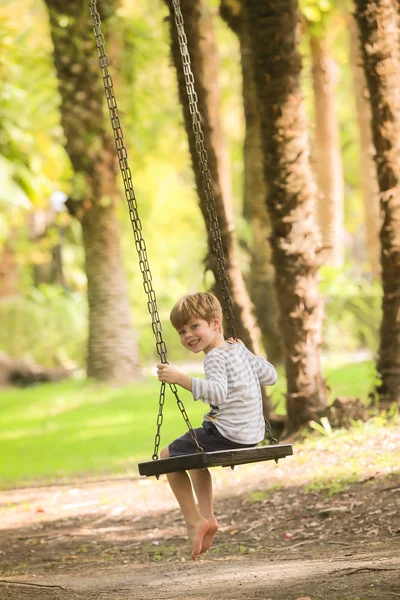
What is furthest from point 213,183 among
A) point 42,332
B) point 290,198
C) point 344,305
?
point 42,332

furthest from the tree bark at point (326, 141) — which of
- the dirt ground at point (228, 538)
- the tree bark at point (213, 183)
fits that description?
the dirt ground at point (228, 538)

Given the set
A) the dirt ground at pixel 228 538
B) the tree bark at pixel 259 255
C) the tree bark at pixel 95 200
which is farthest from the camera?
the tree bark at pixel 95 200

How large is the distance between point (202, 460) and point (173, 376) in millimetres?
489

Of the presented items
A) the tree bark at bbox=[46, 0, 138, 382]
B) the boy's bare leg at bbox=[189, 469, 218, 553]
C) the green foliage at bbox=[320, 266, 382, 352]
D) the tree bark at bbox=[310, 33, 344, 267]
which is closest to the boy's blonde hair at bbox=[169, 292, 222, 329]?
the boy's bare leg at bbox=[189, 469, 218, 553]

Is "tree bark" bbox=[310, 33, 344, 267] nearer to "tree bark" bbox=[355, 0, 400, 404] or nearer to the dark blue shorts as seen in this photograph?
"tree bark" bbox=[355, 0, 400, 404]

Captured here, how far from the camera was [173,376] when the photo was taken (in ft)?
18.6

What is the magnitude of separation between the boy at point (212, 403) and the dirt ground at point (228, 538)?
39 centimetres

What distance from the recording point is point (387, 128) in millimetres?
10008

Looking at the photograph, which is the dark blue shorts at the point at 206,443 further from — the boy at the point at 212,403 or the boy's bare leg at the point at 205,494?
the boy's bare leg at the point at 205,494

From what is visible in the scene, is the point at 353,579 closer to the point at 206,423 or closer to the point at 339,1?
the point at 206,423

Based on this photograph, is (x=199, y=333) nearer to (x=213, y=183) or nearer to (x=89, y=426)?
(x=213, y=183)

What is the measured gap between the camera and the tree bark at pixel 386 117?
32.7 feet

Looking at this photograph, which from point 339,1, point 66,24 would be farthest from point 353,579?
point 339,1

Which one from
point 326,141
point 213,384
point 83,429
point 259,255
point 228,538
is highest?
point 326,141
